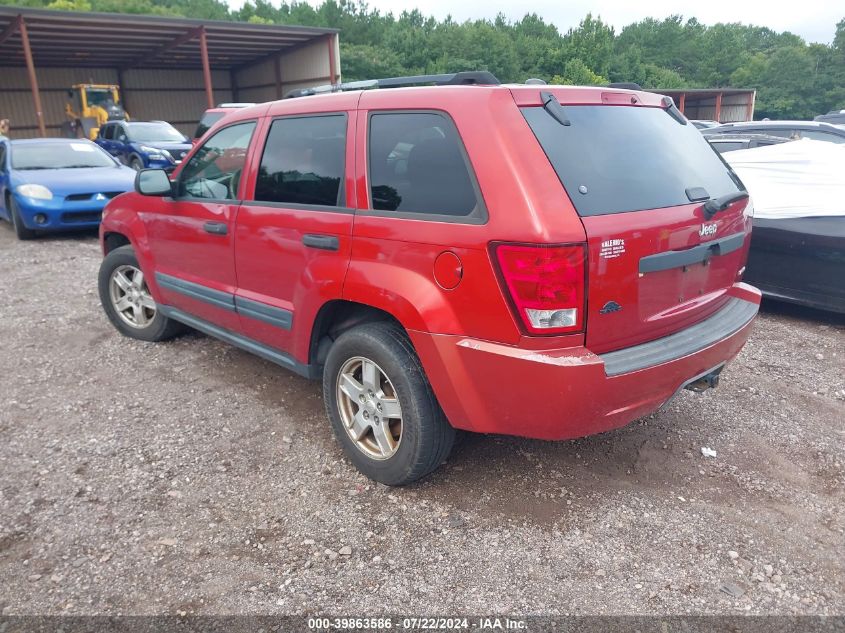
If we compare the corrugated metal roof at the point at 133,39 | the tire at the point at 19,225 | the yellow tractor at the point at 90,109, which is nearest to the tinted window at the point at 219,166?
the tire at the point at 19,225

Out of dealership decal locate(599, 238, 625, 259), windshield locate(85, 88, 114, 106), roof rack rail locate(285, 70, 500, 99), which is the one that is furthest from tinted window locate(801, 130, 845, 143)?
windshield locate(85, 88, 114, 106)

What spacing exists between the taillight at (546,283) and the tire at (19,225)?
9.18 m

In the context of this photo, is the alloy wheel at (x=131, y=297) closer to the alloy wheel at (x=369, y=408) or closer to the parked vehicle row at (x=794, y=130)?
the alloy wheel at (x=369, y=408)

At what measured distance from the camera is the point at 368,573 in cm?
254

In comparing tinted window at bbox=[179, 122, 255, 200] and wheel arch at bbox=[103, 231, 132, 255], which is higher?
tinted window at bbox=[179, 122, 255, 200]

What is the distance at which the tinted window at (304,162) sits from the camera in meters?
3.17

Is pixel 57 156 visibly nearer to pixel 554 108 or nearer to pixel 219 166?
pixel 219 166

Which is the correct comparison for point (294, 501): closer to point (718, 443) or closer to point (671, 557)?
point (671, 557)

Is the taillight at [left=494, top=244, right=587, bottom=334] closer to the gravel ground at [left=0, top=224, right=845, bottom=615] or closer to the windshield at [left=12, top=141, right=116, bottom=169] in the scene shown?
the gravel ground at [left=0, top=224, right=845, bottom=615]

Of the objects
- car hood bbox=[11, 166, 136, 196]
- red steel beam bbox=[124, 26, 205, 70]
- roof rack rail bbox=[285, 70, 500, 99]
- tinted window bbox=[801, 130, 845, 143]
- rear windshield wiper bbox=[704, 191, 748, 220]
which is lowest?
car hood bbox=[11, 166, 136, 196]

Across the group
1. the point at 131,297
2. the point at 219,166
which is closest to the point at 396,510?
the point at 219,166

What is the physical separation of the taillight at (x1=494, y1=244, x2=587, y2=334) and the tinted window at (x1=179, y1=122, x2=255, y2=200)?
2.06 metres

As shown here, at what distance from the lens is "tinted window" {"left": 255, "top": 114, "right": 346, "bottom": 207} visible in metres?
3.17

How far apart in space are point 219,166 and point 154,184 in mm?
482
